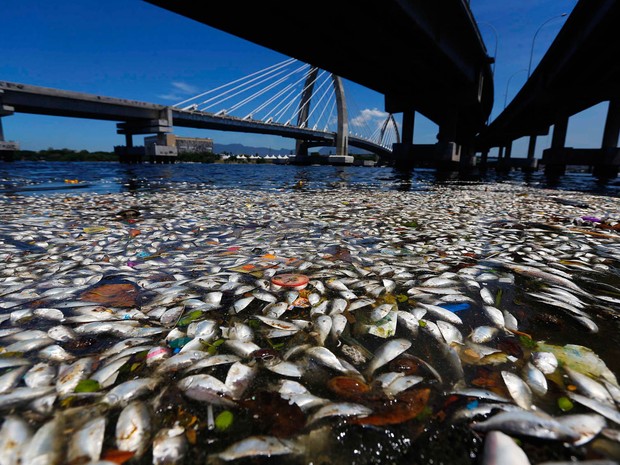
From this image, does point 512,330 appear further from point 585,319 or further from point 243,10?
point 243,10

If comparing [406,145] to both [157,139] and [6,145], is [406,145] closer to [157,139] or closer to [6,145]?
[157,139]

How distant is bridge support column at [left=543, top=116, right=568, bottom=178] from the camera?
116 ft

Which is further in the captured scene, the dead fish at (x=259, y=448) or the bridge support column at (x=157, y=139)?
the bridge support column at (x=157, y=139)

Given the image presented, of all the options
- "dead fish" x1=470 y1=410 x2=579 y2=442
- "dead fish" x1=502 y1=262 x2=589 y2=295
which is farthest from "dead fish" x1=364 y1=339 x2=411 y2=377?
"dead fish" x1=502 y1=262 x2=589 y2=295

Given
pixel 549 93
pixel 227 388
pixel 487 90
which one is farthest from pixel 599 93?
pixel 227 388

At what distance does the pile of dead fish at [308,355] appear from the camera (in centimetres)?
137

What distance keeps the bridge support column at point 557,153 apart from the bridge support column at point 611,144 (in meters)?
3.31

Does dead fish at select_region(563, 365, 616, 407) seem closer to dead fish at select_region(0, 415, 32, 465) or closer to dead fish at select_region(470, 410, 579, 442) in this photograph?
dead fish at select_region(470, 410, 579, 442)

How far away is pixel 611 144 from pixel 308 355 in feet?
147

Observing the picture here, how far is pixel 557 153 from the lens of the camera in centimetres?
3547

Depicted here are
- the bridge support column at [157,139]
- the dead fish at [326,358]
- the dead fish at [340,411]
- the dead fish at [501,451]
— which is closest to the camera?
the dead fish at [501,451]

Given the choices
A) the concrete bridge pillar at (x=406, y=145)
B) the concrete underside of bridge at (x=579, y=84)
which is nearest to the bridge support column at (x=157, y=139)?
the concrete bridge pillar at (x=406, y=145)

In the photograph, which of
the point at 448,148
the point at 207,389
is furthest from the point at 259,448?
the point at 448,148

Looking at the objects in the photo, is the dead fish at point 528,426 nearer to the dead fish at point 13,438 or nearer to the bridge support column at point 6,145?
the dead fish at point 13,438
